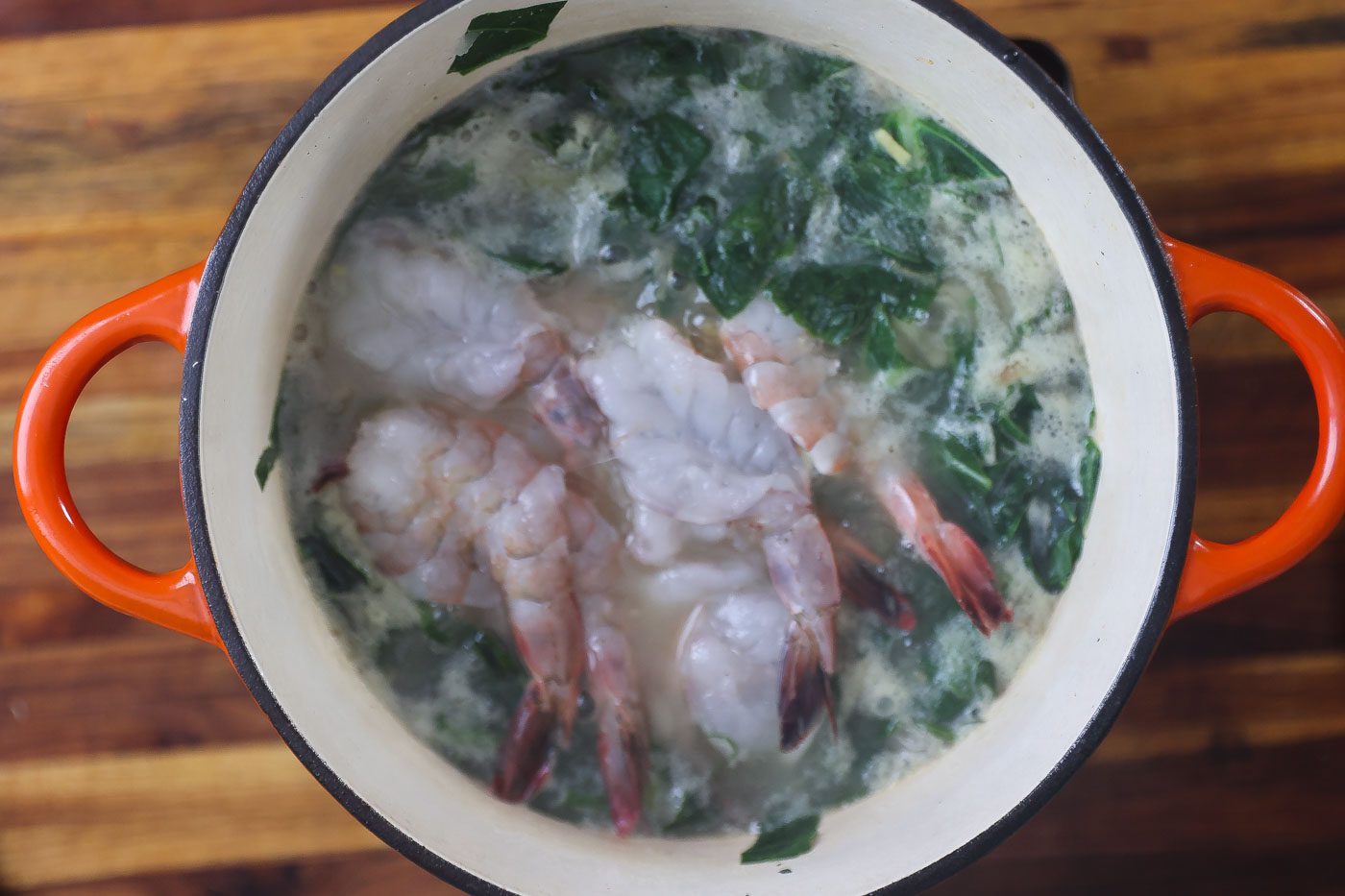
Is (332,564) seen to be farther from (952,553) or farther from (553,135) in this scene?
(952,553)

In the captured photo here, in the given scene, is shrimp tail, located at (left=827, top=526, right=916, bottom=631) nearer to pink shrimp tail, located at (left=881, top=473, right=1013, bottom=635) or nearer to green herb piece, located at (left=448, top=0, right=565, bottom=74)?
pink shrimp tail, located at (left=881, top=473, right=1013, bottom=635)

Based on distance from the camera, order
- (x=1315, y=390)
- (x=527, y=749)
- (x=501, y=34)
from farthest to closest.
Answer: (x=527, y=749)
(x=501, y=34)
(x=1315, y=390)

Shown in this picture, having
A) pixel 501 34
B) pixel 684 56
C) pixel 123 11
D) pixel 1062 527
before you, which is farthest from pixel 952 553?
pixel 123 11

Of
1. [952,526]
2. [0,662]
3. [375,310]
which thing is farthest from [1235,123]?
[0,662]

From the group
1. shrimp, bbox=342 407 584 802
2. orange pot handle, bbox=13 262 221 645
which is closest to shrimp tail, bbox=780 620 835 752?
shrimp, bbox=342 407 584 802

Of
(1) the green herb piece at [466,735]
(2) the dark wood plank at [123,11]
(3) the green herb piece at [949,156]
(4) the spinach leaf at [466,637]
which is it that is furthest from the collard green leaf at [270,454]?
(3) the green herb piece at [949,156]
